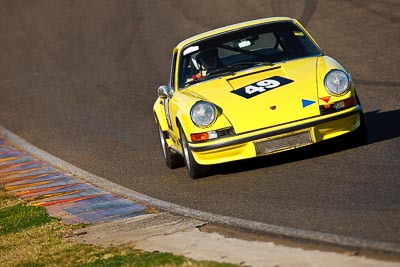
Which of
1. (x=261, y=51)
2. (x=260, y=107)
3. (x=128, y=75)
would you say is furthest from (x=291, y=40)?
(x=128, y=75)

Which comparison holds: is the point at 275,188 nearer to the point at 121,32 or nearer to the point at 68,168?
the point at 68,168

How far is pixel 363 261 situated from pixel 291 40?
487 centimetres

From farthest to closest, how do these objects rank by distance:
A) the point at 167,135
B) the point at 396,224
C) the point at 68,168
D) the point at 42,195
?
the point at 68,168, the point at 167,135, the point at 42,195, the point at 396,224

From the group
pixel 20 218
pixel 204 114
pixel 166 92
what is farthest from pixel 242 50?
pixel 20 218

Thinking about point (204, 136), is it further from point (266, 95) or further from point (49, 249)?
point (49, 249)

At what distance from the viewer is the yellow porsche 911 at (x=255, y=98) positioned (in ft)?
28.2

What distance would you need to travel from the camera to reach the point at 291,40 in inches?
392

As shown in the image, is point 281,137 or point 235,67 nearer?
point 281,137

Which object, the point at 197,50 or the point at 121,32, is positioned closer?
the point at 197,50

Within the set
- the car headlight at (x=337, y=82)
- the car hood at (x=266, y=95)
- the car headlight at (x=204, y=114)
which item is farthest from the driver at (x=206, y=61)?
the car headlight at (x=337, y=82)

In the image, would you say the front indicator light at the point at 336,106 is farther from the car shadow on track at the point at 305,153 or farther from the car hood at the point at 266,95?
the car shadow on track at the point at 305,153

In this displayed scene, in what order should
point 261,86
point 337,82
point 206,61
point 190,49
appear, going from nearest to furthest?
point 337,82
point 261,86
point 206,61
point 190,49

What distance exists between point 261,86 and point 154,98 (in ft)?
20.2

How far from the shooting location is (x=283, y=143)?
8586 mm
